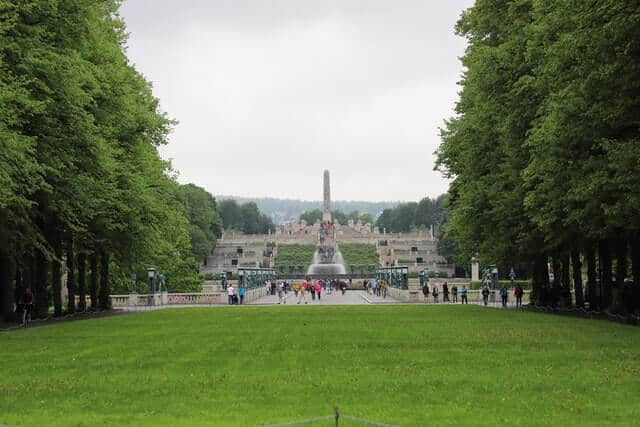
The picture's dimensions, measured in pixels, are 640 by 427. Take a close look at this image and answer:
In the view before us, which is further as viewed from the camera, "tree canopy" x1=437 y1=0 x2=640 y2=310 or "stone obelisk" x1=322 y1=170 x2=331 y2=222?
"stone obelisk" x1=322 y1=170 x2=331 y2=222

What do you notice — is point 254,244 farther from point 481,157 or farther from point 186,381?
point 186,381

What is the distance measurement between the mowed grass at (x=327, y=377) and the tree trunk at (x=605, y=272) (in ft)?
38.4

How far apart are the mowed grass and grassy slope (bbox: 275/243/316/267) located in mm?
126026

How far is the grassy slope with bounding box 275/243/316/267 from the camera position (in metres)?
155

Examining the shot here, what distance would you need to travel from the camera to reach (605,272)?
1615 inches

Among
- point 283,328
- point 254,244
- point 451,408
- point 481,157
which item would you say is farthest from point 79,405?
point 254,244

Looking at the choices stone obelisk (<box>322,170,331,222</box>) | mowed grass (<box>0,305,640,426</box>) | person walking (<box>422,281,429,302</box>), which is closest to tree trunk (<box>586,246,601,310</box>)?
mowed grass (<box>0,305,640,426</box>)

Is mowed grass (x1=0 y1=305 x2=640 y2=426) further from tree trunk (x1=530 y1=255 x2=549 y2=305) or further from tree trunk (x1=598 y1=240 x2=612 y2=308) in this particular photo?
tree trunk (x1=530 y1=255 x2=549 y2=305)

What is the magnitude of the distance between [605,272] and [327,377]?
2711 cm

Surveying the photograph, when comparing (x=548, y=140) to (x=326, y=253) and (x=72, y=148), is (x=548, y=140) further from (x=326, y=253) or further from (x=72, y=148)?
(x=326, y=253)

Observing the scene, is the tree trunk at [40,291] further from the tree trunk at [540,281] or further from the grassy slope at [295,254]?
the grassy slope at [295,254]

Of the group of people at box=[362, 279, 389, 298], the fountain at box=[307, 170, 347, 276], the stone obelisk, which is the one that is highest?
the stone obelisk

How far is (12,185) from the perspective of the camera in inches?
1044

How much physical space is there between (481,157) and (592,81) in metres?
15.5
